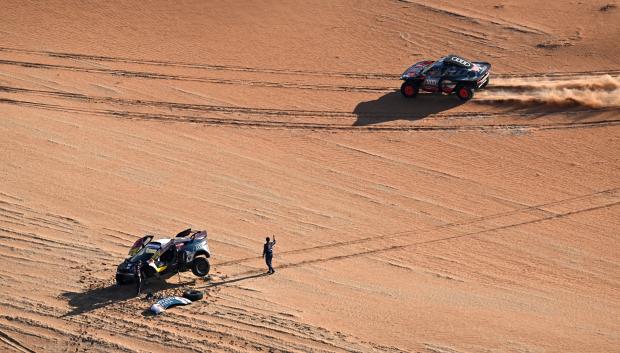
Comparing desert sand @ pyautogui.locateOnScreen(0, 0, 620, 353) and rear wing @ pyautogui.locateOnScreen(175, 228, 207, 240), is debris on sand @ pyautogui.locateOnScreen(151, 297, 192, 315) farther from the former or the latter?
rear wing @ pyautogui.locateOnScreen(175, 228, 207, 240)

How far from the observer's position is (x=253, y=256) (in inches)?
754

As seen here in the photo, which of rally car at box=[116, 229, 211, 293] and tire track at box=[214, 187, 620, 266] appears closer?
rally car at box=[116, 229, 211, 293]

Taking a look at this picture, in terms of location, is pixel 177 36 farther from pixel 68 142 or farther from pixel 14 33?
pixel 68 142

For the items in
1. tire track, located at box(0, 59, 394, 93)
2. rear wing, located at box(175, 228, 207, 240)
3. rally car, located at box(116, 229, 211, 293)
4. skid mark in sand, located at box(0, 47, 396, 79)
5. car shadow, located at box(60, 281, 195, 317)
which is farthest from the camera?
skid mark in sand, located at box(0, 47, 396, 79)

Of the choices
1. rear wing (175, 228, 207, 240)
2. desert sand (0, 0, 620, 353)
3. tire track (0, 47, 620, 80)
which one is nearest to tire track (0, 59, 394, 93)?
desert sand (0, 0, 620, 353)

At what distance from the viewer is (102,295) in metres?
17.2

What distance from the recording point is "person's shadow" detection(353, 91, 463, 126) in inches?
1041

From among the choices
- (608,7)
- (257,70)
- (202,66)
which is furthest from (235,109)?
(608,7)

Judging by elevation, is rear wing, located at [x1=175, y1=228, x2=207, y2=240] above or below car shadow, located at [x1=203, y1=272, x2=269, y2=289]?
above

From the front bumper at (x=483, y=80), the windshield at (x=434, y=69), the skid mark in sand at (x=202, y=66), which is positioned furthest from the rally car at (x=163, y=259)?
the skid mark in sand at (x=202, y=66)

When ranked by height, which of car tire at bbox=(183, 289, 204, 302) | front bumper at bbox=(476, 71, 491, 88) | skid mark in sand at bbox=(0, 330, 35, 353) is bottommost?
skid mark in sand at bbox=(0, 330, 35, 353)

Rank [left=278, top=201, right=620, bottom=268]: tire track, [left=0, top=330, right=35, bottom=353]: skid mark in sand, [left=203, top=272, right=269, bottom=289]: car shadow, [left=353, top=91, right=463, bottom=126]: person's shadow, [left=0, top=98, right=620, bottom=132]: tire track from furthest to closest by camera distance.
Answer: [left=353, top=91, right=463, bottom=126]: person's shadow < [left=0, top=98, right=620, bottom=132]: tire track < [left=278, top=201, right=620, bottom=268]: tire track < [left=203, top=272, right=269, bottom=289]: car shadow < [left=0, top=330, right=35, bottom=353]: skid mark in sand

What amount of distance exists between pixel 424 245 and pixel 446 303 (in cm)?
269

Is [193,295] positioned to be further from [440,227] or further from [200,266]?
[440,227]
